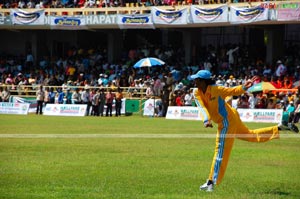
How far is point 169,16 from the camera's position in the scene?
142 feet

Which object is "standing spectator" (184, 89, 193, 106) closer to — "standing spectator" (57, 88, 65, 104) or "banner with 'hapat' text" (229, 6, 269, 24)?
"banner with 'hapat' text" (229, 6, 269, 24)

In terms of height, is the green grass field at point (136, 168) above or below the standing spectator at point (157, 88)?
below

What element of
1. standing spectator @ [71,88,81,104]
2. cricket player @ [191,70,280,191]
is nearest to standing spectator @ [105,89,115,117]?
standing spectator @ [71,88,81,104]

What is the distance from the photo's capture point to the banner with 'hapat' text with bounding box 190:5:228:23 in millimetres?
40906

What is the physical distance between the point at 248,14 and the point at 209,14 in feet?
9.04

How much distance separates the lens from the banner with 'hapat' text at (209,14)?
40906 mm

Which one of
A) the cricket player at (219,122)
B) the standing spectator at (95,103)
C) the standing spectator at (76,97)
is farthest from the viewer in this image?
the standing spectator at (76,97)

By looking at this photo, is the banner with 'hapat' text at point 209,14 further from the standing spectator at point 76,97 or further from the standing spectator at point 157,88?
the standing spectator at point 76,97

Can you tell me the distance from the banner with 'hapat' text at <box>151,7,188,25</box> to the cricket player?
104 ft

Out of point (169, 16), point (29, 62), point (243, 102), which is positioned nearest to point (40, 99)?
point (169, 16)

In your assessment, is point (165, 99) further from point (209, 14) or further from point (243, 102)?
point (209, 14)

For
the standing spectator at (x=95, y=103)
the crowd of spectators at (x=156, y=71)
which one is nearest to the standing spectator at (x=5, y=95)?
the crowd of spectators at (x=156, y=71)

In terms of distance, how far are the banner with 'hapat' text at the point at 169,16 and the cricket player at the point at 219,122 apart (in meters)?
31.6

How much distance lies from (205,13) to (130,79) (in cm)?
595
